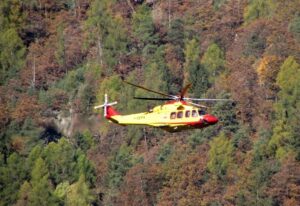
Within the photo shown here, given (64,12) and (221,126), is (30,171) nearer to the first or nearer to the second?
(221,126)

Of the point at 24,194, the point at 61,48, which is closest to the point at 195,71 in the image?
the point at 61,48

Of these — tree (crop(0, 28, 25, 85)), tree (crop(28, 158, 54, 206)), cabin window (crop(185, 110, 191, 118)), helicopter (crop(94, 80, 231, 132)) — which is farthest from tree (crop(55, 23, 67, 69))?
cabin window (crop(185, 110, 191, 118))

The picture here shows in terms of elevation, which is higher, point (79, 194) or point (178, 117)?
point (178, 117)

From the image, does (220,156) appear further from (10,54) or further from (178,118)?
(178,118)

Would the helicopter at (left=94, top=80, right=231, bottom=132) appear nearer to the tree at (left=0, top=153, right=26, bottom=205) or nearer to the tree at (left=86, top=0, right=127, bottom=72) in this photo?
the tree at (left=0, top=153, right=26, bottom=205)

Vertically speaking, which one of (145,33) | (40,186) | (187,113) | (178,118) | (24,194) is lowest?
(24,194)

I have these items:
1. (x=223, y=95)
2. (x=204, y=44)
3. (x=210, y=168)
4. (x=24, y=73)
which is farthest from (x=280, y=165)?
(x=24, y=73)

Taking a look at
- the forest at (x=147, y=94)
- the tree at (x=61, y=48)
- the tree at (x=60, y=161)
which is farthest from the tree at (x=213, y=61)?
the tree at (x=60, y=161)
